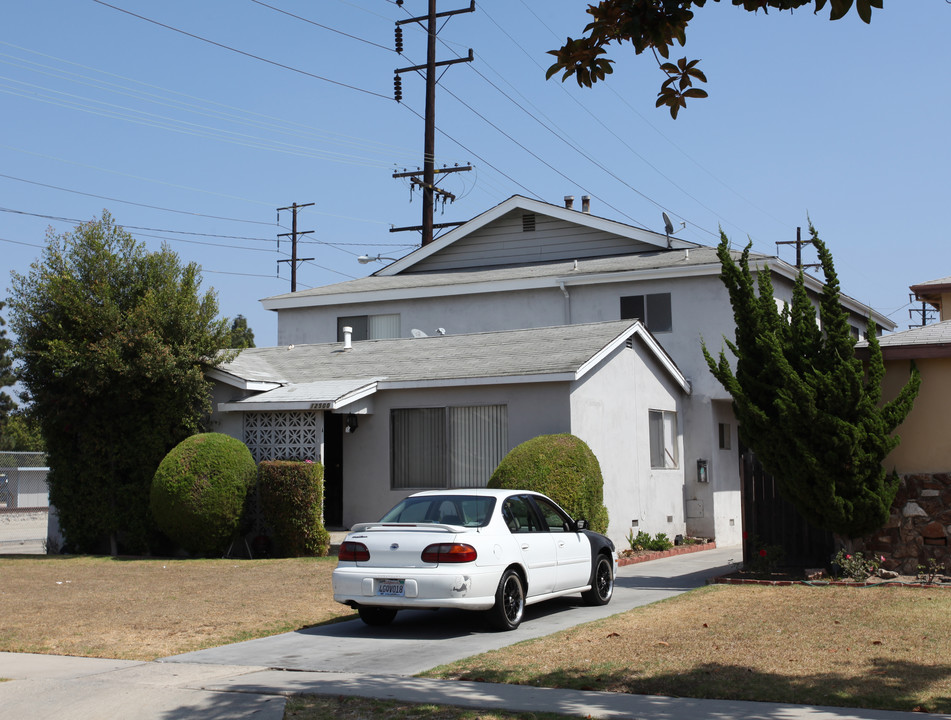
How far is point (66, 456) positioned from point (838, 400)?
1474 cm

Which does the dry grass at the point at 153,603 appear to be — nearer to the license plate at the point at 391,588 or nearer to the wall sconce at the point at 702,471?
the license plate at the point at 391,588

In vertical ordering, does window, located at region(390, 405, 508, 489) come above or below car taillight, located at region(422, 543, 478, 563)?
above

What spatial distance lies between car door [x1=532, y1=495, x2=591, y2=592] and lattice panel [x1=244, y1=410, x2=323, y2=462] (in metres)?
7.87

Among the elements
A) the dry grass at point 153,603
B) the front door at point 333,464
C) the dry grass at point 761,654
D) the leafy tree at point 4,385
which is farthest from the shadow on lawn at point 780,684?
the leafy tree at point 4,385

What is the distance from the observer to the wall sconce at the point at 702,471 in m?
22.6

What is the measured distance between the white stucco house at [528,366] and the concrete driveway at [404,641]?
602 centimetres

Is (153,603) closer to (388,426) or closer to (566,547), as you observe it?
(566,547)

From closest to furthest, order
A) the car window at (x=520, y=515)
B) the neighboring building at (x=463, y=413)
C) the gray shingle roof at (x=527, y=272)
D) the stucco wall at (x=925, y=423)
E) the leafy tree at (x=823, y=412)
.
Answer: the car window at (x=520, y=515), the leafy tree at (x=823, y=412), the stucco wall at (x=925, y=423), the neighboring building at (x=463, y=413), the gray shingle roof at (x=527, y=272)

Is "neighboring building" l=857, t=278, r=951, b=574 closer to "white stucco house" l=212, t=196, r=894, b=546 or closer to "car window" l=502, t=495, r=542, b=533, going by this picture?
"car window" l=502, t=495, r=542, b=533

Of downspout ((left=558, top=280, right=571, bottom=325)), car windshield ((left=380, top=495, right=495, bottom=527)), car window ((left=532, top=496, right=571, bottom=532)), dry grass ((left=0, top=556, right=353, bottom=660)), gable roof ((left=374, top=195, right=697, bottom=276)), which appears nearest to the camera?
dry grass ((left=0, top=556, right=353, bottom=660))

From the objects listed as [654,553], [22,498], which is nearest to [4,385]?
[22,498]

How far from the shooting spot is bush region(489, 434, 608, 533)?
16312 millimetres

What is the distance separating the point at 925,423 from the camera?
13641 mm

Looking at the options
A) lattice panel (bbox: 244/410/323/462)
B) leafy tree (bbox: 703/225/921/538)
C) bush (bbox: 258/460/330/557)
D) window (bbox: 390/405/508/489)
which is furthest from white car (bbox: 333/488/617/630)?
lattice panel (bbox: 244/410/323/462)
